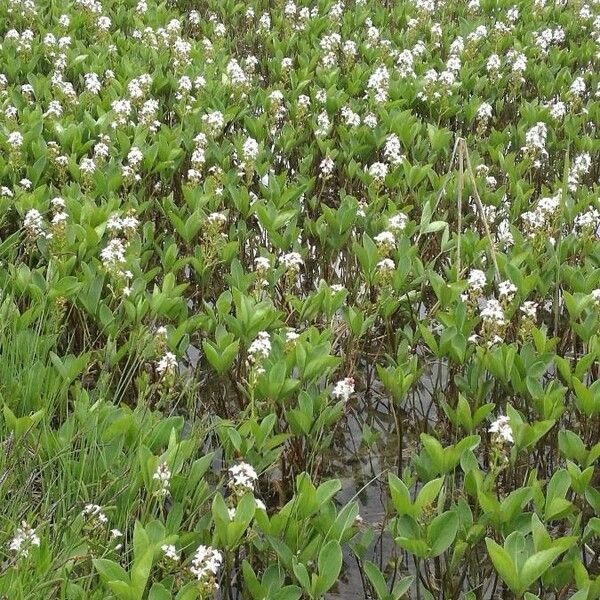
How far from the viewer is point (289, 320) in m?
3.48

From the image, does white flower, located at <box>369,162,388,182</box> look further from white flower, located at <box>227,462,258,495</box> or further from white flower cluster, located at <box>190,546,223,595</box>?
white flower cluster, located at <box>190,546,223,595</box>

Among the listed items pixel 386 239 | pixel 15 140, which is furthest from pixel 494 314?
pixel 15 140

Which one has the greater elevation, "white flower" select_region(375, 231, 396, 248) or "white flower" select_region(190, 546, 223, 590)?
"white flower" select_region(375, 231, 396, 248)

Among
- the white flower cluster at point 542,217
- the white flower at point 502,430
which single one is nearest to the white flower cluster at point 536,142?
the white flower cluster at point 542,217

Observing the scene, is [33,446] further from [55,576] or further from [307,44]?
[307,44]

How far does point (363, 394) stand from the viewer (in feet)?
11.3

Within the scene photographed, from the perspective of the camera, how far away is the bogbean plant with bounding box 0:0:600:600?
227cm

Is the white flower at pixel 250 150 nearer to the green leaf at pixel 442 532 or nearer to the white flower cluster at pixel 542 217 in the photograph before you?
the white flower cluster at pixel 542 217

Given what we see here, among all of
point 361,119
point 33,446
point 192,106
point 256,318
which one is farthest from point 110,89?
point 33,446

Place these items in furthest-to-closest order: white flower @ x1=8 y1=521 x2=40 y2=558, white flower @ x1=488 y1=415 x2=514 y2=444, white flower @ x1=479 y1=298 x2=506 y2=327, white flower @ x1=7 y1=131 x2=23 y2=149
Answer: white flower @ x1=7 y1=131 x2=23 y2=149 < white flower @ x1=479 y1=298 x2=506 y2=327 < white flower @ x1=488 y1=415 x2=514 y2=444 < white flower @ x1=8 y1=521 x2=40 y2=558

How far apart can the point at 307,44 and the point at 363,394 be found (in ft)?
11.8

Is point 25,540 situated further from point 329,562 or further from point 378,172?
point 378,172

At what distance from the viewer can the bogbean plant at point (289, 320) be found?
2.27 meters

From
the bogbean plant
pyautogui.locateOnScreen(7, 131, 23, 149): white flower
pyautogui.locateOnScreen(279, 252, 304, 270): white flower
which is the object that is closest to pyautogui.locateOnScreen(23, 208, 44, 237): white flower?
the bogbean plant
